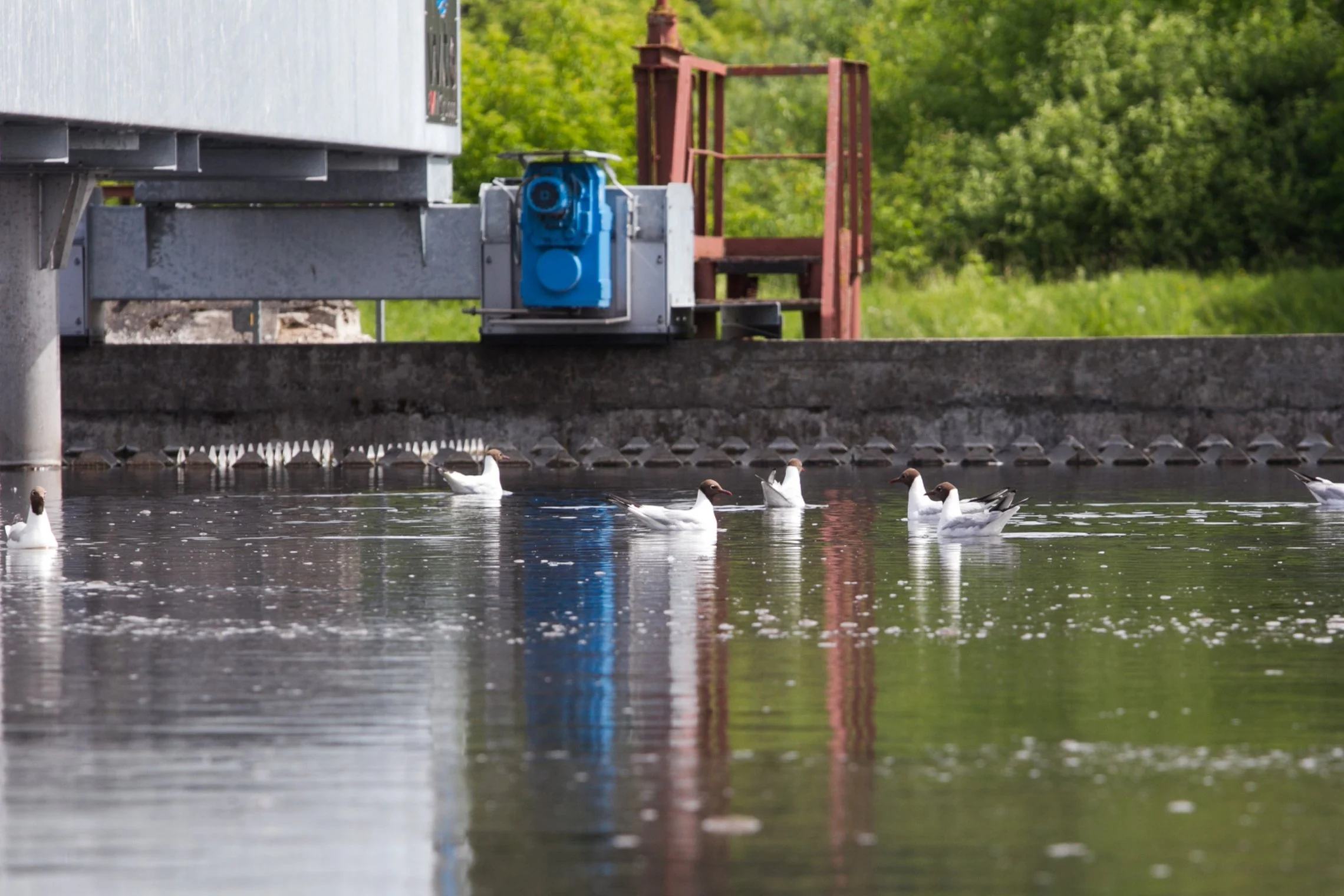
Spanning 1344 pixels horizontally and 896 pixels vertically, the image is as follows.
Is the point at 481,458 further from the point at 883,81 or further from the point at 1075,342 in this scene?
the point at 883,81

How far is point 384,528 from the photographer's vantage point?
69.3ft

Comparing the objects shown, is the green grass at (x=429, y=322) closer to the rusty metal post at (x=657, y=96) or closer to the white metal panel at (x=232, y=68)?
the rusty metal post at (x=657, y=96)

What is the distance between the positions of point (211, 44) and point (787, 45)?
5096 centimetres

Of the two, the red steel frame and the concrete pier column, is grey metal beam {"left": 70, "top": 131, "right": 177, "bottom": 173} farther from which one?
the red steel frame

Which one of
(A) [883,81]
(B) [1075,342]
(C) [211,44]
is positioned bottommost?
(B) [1075,342]

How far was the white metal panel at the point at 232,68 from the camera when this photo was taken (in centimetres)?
2308

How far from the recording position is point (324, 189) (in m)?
32.0

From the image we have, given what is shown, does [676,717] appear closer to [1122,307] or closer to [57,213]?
[57,213]

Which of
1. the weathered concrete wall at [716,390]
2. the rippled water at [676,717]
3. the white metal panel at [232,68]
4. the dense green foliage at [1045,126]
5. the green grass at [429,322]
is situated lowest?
the rippled water at [676,717]

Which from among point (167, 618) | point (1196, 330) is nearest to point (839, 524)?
point (167, 618)

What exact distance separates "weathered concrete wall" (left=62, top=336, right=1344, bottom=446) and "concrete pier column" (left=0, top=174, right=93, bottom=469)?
3.65 m

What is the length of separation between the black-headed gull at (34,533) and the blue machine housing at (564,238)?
1233cm

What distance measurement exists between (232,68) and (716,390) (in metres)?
7.81

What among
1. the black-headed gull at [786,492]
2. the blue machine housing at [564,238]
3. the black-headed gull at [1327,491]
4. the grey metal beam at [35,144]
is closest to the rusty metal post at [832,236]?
the blue machine housing at [564,238]
